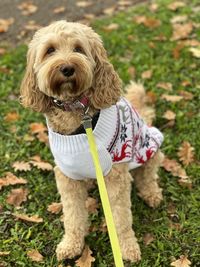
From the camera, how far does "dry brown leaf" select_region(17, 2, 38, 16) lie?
768cm

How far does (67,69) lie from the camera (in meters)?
3.11

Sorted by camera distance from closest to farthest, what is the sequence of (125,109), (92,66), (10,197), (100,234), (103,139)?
1. (92,66)
2. (103,139)
3. (125,109)
4. (100,234)
5. (10,197)

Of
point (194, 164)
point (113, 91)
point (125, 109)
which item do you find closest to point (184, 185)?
point (194, 164)

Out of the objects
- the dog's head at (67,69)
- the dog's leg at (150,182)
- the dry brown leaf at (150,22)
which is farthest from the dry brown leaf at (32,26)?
the dog's head at (67,69)

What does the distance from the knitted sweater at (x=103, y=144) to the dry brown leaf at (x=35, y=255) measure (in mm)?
693

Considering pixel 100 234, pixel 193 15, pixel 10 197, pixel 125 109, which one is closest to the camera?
pixel 125 109

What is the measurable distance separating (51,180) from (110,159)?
3.99 ft

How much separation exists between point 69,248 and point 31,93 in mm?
1267

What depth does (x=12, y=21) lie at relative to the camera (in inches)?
294

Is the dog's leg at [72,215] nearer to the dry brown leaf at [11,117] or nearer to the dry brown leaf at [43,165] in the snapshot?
the dry brown leaf at [43,165]

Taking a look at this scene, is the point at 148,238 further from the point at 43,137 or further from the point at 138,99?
the point at 43,137

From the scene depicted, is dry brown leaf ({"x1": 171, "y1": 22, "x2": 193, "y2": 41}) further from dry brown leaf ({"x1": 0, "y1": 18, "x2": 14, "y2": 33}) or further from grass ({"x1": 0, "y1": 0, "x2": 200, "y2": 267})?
dry brown leaf ({"x1": 0, "y1": 18, "x2": 14, "y2": 33})

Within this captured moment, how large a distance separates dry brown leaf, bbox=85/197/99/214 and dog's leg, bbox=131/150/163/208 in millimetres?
407

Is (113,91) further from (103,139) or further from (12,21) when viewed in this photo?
(12,21)
